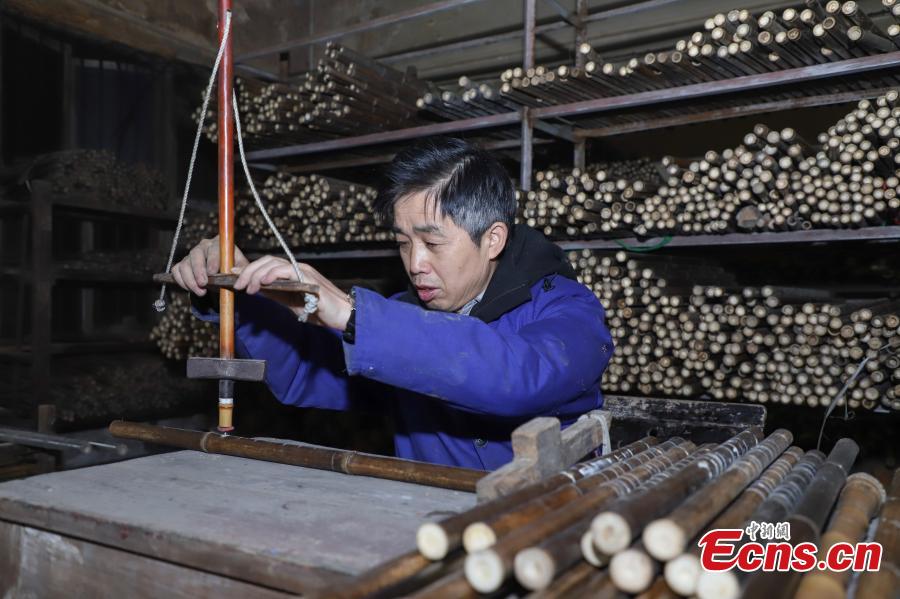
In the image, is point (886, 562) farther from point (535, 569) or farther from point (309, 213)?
point (309, 213)

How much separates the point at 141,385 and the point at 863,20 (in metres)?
5.96

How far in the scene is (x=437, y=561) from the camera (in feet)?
3.83

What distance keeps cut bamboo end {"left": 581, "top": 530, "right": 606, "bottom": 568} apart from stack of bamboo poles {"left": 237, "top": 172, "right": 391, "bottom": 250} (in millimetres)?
4216

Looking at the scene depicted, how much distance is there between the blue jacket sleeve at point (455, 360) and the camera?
1.69 m

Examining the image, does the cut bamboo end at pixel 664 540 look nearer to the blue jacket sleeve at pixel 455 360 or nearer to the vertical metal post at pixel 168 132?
the blue jacket sleeve at pixel 455 360

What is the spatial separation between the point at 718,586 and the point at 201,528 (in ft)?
3.18

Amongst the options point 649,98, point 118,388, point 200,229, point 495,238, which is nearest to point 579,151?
point 649,98

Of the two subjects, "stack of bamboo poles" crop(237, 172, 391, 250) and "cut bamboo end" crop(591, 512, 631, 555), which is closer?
"cut bamboo end" crop(591, 512, 631, 555)

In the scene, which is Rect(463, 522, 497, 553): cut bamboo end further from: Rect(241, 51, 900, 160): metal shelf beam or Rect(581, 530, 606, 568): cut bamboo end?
Rect(241, 51, 900, 160): metal shelf beam

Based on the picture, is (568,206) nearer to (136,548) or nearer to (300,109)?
(300,109)

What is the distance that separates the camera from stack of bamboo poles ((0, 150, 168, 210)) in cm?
558

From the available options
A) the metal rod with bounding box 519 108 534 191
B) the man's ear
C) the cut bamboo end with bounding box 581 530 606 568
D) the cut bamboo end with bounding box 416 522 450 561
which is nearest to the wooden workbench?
the cut bamboo end with bounding box 416 522 450 561

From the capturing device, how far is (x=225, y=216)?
6.11 ft

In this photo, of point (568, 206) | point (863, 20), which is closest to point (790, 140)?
point (863, 20)
